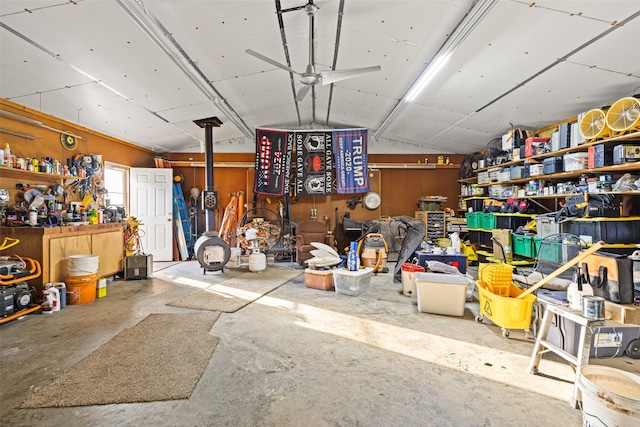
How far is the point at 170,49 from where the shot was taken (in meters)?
3.81

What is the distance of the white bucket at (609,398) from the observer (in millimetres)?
1429

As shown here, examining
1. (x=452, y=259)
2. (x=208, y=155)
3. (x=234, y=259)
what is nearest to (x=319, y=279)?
(x=452, y=259)

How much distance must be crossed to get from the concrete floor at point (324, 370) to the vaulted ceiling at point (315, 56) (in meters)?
3.12

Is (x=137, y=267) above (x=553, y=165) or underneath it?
underneath

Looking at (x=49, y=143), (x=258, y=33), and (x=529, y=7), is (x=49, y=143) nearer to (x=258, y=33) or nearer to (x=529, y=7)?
(x=258, y=33)

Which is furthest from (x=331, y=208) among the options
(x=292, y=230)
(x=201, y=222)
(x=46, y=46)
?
(x=46, y=46)

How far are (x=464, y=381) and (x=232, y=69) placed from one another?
16.1ft

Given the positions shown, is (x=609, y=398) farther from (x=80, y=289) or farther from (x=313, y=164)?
(x=313, y=164)

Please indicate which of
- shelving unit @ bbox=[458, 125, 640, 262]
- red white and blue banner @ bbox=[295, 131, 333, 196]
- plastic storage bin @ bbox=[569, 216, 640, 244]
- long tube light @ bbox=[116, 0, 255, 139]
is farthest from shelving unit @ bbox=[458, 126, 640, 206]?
long tube light @ bbox=[116, 0, 255, 139]

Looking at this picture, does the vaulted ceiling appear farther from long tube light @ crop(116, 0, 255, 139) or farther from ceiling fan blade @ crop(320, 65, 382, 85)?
A: ceiling fan blade @ crop(320, 65, 382, 85)

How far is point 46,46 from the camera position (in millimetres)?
3383

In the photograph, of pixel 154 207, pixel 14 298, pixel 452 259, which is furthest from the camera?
pixel 154 207

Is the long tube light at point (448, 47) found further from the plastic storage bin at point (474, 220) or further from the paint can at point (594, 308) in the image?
the plastic storage bin at point (474, 220)

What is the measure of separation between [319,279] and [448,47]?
368cm
